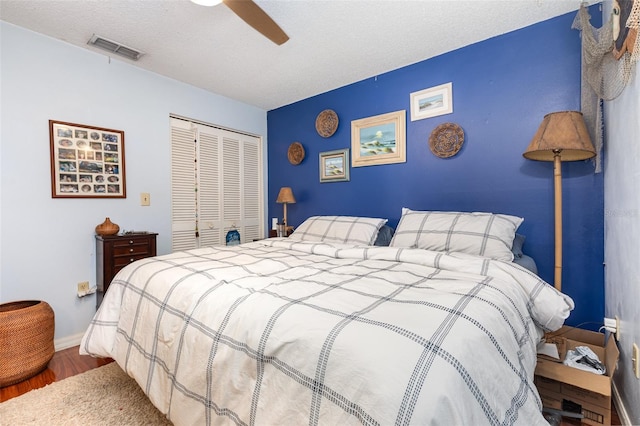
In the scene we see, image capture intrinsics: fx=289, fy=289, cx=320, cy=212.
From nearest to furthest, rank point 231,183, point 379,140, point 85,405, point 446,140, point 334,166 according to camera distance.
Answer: point 85,405
point 446,140
point 379,140
point 334,166
point 231,183

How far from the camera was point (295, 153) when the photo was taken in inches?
142

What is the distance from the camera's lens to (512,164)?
2.20 meters

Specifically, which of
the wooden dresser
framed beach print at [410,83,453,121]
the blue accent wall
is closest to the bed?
the blue accent wall

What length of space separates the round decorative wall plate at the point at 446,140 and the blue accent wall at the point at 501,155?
0.17 feet

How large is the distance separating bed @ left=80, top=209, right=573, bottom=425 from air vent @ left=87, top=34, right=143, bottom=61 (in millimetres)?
1854

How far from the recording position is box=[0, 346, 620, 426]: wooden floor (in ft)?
5.66

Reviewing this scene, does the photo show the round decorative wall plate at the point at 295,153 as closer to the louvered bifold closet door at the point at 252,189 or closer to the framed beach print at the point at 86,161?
the louvered bifold closet door at the point at 252,189

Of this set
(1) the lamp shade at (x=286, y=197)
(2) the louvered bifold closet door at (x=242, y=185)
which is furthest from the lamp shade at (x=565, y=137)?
(2) the louvered bifold closet door at (x=242, y=185)

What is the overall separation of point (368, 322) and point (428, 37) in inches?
91.3

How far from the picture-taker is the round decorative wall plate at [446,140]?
2.42m

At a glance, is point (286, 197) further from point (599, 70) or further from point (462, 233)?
point (599, 70)

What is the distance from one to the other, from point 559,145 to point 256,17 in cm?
189

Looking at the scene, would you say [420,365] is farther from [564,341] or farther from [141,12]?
[141,12]

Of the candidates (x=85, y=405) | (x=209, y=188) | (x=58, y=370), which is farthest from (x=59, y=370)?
(x=209, y=188)
